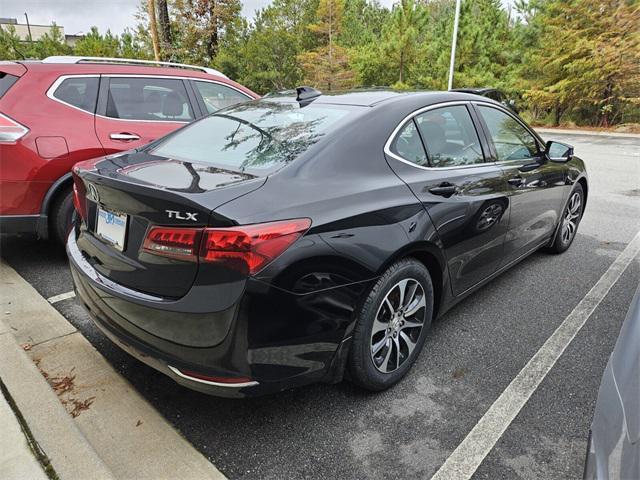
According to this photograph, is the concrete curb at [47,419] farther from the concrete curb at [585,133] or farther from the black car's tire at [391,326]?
the concrete curb at [585,133]

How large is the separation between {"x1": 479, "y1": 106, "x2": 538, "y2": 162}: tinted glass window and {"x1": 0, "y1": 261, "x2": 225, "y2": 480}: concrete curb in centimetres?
276

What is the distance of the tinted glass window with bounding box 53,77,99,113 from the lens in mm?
3910

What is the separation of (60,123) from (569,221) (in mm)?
4744

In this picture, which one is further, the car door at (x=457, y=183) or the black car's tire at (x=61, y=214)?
the black car's tire at (x=61, y=214)

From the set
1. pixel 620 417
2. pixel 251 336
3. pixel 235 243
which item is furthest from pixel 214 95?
pixel 620 417

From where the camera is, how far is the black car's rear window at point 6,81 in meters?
3.68

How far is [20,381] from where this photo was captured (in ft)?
7.93

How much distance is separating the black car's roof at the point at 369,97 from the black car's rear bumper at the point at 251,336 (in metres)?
1.23

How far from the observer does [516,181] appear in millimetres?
3254

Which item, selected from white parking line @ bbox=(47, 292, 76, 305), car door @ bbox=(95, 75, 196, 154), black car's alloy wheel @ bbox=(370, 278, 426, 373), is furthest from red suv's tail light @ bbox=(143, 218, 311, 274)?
car door @ bbox=(95, 75, 196, 154)

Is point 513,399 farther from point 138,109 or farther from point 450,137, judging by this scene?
point 138,109

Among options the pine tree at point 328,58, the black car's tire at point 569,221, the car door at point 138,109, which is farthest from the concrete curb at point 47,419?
the pine tree at point 328,58

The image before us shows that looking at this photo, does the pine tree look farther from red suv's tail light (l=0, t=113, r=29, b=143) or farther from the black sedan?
the black sedan

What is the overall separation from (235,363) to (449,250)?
4.71ft
